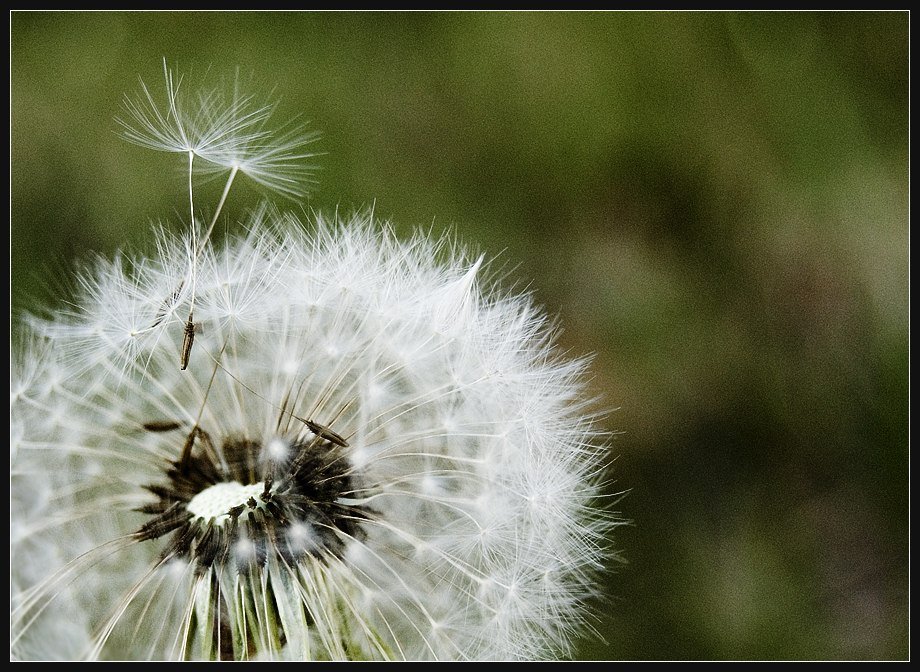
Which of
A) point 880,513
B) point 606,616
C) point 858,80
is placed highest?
point 858,80

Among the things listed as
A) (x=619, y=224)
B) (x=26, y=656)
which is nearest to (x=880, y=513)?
(x=619, y=224)

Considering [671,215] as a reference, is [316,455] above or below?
below

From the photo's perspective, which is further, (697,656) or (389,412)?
(697,656)

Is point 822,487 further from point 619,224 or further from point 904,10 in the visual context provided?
point 904,10

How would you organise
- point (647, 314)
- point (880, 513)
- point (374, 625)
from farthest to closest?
point (647, 314), point (880, 513), point (374, 625)

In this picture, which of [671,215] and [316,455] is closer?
[316,455]
